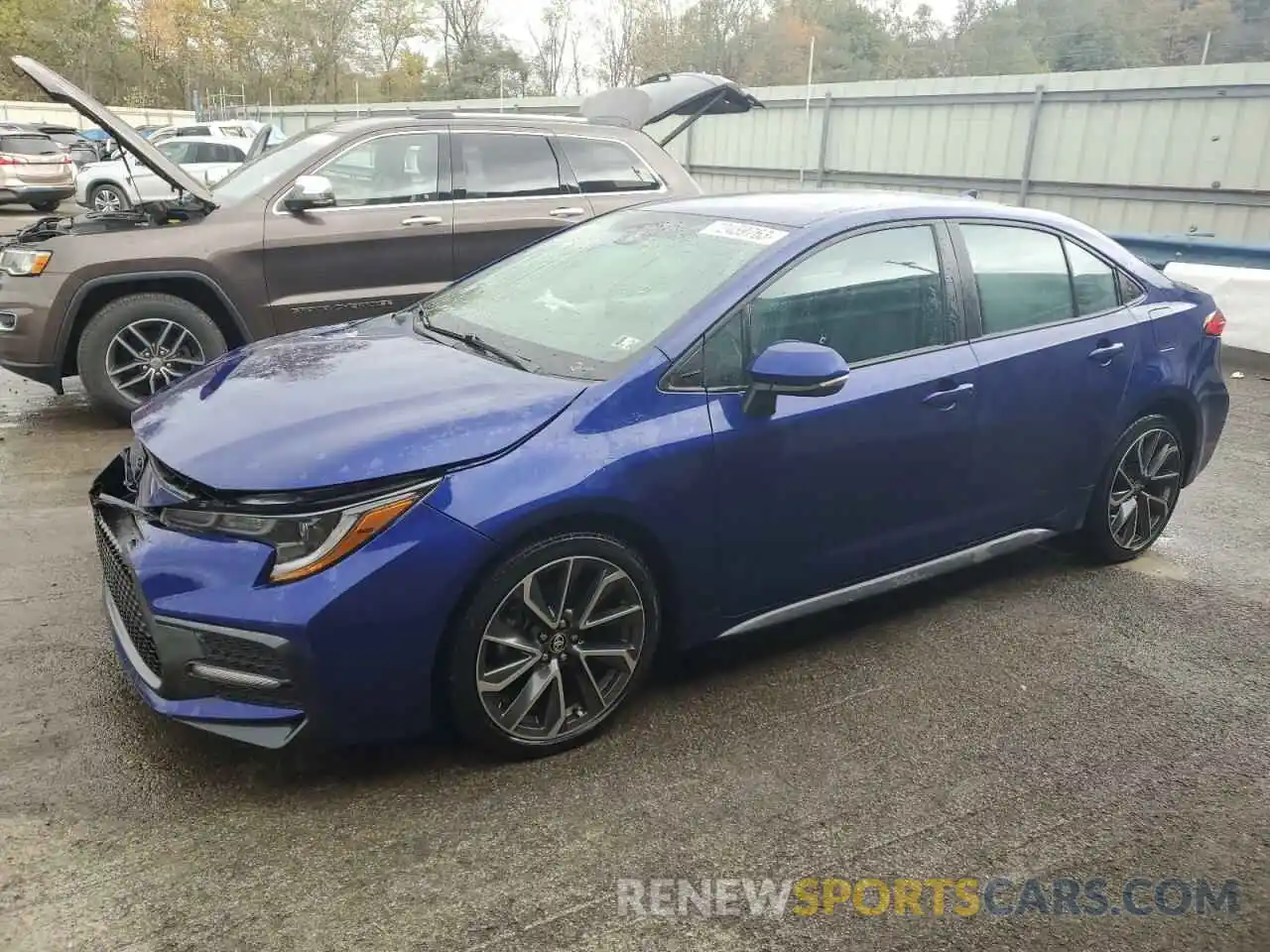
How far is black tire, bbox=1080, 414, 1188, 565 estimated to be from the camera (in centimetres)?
433

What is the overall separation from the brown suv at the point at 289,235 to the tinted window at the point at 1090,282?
2.86 m

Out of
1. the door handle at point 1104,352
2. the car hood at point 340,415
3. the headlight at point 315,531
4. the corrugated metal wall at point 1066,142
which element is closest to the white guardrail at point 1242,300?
the corrugated metal wall at point 1066,142

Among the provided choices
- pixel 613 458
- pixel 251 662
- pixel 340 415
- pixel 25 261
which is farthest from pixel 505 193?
pixel 251 662

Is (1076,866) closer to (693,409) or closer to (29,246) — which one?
(693,409)

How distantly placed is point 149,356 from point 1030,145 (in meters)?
10.5

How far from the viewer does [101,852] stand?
Result: 8.09 ft

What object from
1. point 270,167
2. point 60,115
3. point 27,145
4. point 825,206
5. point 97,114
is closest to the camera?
point 825,206

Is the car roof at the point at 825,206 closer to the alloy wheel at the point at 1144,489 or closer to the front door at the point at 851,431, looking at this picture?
the front door at the point at 851,431

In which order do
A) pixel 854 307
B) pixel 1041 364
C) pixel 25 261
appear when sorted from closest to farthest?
pixel 854 307
pixel 1041 364
pixel 25 261

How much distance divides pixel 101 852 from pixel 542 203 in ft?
17.9

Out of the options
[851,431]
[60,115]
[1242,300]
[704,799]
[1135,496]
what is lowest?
[704,799]

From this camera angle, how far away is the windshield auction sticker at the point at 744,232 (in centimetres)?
344

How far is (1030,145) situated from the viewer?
1227 centimetres

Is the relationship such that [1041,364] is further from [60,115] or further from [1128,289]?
[60,115]
